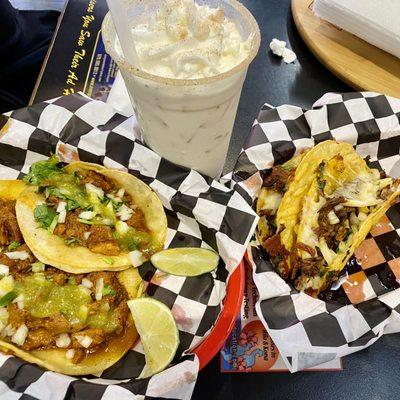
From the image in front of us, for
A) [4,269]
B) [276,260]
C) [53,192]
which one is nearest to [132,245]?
[53,192]

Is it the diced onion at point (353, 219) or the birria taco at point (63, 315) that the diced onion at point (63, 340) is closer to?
the birria taco at point (63, 315)

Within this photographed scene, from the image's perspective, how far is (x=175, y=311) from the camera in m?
1.82

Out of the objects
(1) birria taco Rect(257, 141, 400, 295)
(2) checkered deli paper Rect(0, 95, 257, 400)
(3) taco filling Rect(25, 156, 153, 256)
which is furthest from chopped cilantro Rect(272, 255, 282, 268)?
(3) taco filling Rect(25, 156, 153, 256)

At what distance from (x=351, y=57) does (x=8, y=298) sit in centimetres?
229

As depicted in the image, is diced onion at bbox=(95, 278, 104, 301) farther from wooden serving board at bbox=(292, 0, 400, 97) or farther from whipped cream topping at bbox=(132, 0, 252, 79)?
wooden serving board at bbox=(292, 0, 400, 97)

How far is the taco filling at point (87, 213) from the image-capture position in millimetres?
1871

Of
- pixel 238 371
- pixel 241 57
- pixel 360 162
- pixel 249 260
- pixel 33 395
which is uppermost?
pixel 241 57

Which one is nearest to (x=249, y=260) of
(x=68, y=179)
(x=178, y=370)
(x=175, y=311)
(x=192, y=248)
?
(x=192, y=248)

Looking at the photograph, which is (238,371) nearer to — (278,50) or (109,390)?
(109,390)

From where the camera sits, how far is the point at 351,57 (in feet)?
8.73

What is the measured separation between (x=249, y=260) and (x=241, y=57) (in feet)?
2.66

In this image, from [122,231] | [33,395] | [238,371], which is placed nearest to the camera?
[33,395]

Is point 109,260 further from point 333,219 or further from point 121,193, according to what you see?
point 333,219

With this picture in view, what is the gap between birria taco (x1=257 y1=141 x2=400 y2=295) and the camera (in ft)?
5.91
